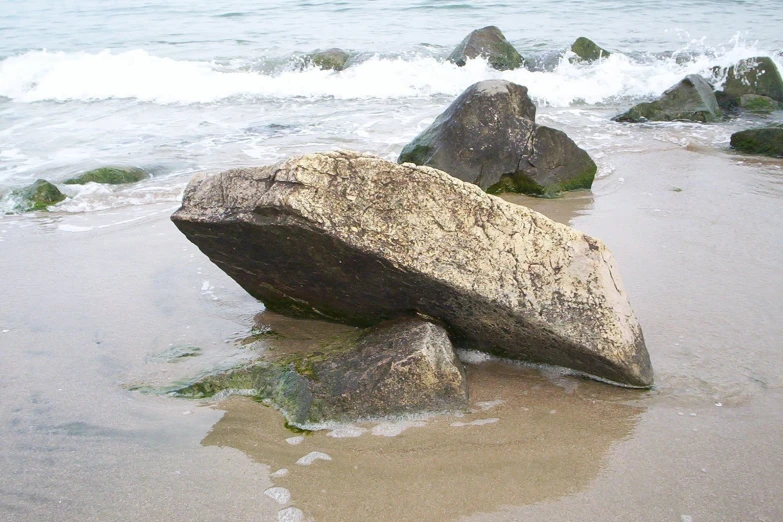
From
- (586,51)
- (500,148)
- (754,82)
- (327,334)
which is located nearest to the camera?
(327,334)

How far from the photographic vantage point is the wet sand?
8.26ft

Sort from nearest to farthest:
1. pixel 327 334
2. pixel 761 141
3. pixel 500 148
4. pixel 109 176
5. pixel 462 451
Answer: pixel 462 451
pixel 327 334
pixel 500 148
pixel 109 176
pixel 761 141

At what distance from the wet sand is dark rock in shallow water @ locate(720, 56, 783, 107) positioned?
6585mm

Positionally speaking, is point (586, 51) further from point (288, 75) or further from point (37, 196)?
point (37, 196)

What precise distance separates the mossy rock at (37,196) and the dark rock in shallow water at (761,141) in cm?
697

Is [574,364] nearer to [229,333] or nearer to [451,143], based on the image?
[229,333]

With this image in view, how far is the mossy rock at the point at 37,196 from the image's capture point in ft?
21.0

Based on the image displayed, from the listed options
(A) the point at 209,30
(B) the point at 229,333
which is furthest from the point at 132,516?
(A) the point at 209,30

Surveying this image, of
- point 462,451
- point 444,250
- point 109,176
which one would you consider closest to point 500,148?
point 444,250

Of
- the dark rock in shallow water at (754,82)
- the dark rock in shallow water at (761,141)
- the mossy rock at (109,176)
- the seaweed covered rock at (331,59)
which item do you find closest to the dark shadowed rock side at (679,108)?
the dark rock in shallow water at (754,82)

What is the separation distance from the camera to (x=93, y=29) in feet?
63.9

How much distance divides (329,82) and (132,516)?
36.7 feet

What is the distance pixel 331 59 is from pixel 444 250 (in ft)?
38.7

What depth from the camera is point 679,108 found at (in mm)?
9406
